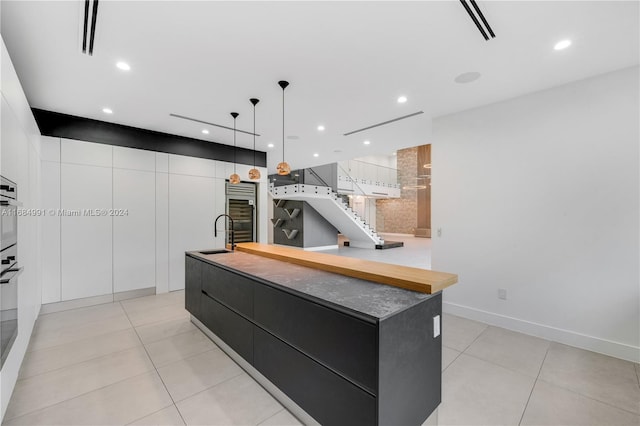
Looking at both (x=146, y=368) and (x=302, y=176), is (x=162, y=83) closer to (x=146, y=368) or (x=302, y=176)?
(x=146, y=368)

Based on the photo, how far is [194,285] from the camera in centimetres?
357

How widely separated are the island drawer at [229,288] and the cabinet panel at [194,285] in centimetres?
14

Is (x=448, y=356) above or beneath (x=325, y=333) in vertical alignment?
beneath

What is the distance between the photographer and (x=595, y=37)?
2.42 m

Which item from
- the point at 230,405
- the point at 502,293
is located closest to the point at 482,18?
the point at 502,293

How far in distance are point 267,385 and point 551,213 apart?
3730 millimetres

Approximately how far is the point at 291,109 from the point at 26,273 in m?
3.63

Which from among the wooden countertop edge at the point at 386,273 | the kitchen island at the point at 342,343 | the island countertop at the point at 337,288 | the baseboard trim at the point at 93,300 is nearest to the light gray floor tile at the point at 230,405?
the kitchen island at the point at 342,343

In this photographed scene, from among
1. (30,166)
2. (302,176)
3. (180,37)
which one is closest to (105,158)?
(30,166)

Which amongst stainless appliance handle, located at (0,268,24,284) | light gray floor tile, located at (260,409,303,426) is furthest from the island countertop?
stainless appliance handle, located at (0,268,24,284)

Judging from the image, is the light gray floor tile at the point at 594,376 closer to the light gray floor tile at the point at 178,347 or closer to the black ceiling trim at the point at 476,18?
the black ceiling trim at the point at 476,18

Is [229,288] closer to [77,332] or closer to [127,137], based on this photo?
[77,332]

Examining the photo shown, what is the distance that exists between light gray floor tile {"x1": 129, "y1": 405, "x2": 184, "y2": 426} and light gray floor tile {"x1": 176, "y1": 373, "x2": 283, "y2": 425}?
0.04 m

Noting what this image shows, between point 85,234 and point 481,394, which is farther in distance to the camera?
point 85,234
